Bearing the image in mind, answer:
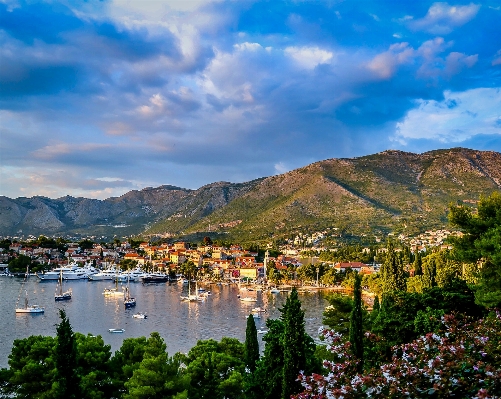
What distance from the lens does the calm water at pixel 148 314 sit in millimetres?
39969

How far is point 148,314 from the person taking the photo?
168 ft

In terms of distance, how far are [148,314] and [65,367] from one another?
1571 inches

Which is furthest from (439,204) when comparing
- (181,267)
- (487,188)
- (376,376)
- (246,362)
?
(376,376)

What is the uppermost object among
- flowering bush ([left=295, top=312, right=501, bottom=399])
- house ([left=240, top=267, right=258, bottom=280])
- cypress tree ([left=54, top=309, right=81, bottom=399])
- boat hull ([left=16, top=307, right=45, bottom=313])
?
flowering bush ([left=295, top=312, right=501, bottom=399])

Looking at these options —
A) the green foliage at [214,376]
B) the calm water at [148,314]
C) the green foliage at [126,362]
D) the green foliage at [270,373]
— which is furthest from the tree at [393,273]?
the green foliage at [270,373]

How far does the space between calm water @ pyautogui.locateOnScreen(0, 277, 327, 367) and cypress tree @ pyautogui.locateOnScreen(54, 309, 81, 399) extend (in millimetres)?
20553

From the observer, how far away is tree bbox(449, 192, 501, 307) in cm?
1540

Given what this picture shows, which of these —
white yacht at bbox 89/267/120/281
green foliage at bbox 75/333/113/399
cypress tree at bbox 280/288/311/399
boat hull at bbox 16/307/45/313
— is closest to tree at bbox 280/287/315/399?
cypress tree at bbox 280/288/311/399

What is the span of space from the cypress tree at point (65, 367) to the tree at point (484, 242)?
43.3 ft

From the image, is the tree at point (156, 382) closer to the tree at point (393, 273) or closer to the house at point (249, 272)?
the tree at point (393, 273)

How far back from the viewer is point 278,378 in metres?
13.6

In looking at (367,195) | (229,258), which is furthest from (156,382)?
(367,195)

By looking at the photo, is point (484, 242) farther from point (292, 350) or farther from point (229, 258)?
point (229, 258)

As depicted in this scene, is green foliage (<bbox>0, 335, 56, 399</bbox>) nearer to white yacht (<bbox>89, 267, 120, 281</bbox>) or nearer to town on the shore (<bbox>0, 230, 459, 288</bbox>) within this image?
town on the shore (<bbox>0, 230, 459, 288</bbox>)
